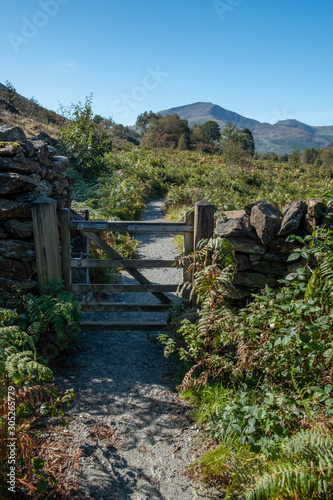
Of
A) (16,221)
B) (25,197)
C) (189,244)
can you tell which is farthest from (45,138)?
(189,244)

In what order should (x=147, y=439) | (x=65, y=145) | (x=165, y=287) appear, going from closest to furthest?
(x=147, y=439)
(x=165, y=287)
(x=65, y=145)

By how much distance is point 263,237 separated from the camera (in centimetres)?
409

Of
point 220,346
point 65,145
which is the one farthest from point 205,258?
point 65,145

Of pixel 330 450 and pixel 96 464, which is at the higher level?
pixel 330 450

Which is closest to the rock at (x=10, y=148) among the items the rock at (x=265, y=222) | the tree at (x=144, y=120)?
the rock at (x=265, y=222)

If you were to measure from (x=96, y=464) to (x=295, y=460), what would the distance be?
1.57 m

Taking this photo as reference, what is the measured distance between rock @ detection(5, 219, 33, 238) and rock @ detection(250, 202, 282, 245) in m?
2.88

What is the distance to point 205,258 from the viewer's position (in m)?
4.22

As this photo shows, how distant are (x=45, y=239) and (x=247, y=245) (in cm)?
256

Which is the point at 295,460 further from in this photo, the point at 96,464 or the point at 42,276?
the point at 42,276

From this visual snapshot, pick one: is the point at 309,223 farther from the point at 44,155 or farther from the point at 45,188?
the point at 44,155

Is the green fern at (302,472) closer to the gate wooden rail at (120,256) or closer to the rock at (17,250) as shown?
the gate wooden rail at (120,256)

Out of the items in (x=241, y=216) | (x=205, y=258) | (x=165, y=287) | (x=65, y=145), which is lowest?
(x=165, y=287)

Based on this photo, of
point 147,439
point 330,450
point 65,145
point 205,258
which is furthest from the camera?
point 65,145
